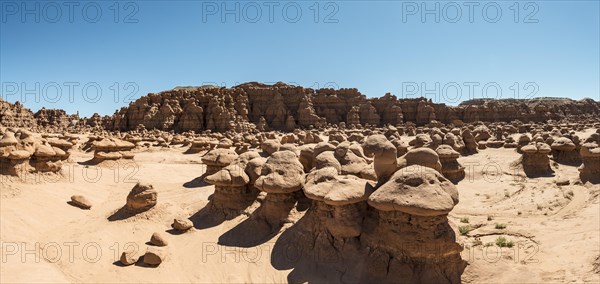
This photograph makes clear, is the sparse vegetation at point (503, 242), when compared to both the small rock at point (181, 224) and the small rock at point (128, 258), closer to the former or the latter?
the small rock at point (181, 224)

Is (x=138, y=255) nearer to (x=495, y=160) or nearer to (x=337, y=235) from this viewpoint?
(x=337, y=235)

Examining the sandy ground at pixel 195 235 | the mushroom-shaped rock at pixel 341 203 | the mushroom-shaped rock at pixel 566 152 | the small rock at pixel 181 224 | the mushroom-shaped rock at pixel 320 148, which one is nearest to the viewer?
the sandy ground at pixel 195 235

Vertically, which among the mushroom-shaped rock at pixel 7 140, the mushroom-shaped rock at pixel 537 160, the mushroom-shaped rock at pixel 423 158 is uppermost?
the mushroom-shaped rock at pixel 7 140

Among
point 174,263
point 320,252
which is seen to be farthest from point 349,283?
point 174,263

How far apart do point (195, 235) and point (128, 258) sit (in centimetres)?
194

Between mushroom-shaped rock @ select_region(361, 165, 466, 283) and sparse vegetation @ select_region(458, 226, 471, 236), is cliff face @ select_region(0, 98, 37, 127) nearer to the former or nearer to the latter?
mushroom-shaped rock @ select_region(361, 165, 466, 283)

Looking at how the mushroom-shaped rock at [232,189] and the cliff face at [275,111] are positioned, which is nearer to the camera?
the mushroom-shaped rock at [232,189]

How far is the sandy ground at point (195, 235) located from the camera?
6859 millimetres

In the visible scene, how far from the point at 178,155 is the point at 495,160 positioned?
20744 millimetres

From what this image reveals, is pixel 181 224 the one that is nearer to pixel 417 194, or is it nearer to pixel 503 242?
pixel 417 194

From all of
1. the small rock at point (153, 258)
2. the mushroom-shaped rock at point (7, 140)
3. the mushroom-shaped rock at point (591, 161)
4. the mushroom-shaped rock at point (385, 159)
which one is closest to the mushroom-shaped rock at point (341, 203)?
the mushroom-shaped rock at point (385, 159)

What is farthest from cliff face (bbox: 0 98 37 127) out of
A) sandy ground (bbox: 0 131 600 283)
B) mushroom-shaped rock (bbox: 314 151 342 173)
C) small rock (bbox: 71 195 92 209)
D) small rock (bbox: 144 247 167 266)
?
mushroom-shaped rock (bbox: 314 151 342 173)

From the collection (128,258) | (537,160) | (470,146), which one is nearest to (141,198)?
(128,258)

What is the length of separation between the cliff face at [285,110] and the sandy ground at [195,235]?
3365 centimetres
